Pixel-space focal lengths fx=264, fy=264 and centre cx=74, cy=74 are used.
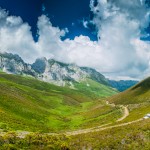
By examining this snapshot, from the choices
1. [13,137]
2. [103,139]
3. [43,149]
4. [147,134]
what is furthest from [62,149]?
[147,134]

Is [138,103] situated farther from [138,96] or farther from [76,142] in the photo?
[76,142]

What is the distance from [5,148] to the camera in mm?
23891

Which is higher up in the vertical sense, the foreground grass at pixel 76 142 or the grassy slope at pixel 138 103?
the grassy slope at pixel 138 103

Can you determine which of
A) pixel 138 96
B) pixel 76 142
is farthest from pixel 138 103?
pixel 76 142

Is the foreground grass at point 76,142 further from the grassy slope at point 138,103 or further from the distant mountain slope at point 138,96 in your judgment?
the distant mountain slope at point 138,96

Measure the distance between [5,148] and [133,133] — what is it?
19.8 meters

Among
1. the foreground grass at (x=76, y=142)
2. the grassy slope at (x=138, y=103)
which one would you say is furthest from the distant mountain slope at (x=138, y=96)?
the foreground grass at (x=76, y=142)

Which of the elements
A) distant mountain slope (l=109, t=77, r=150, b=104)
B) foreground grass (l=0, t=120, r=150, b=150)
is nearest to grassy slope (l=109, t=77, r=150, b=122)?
distant mountain slope (l=109, t=77, r=150, b=104)

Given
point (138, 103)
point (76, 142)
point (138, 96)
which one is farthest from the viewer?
point (138, 96)

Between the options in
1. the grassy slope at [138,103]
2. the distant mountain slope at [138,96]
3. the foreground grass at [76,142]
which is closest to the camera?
the foreground grass at [76,142]

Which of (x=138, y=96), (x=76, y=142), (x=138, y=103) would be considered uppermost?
(x=138, y=96)

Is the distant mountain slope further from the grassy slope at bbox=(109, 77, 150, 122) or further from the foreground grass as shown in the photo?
the foreground grass

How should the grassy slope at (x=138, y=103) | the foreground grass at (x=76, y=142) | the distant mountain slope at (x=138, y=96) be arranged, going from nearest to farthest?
the foreground grass at (x=76, y=142) < the grassy slope at (x=138, y=103) < the distant mountain slope at (x=138, y=96)

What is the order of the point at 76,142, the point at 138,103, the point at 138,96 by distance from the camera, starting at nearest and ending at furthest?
1. the point at 76,142
2. the point at 138,103
3. the point at 138,96
